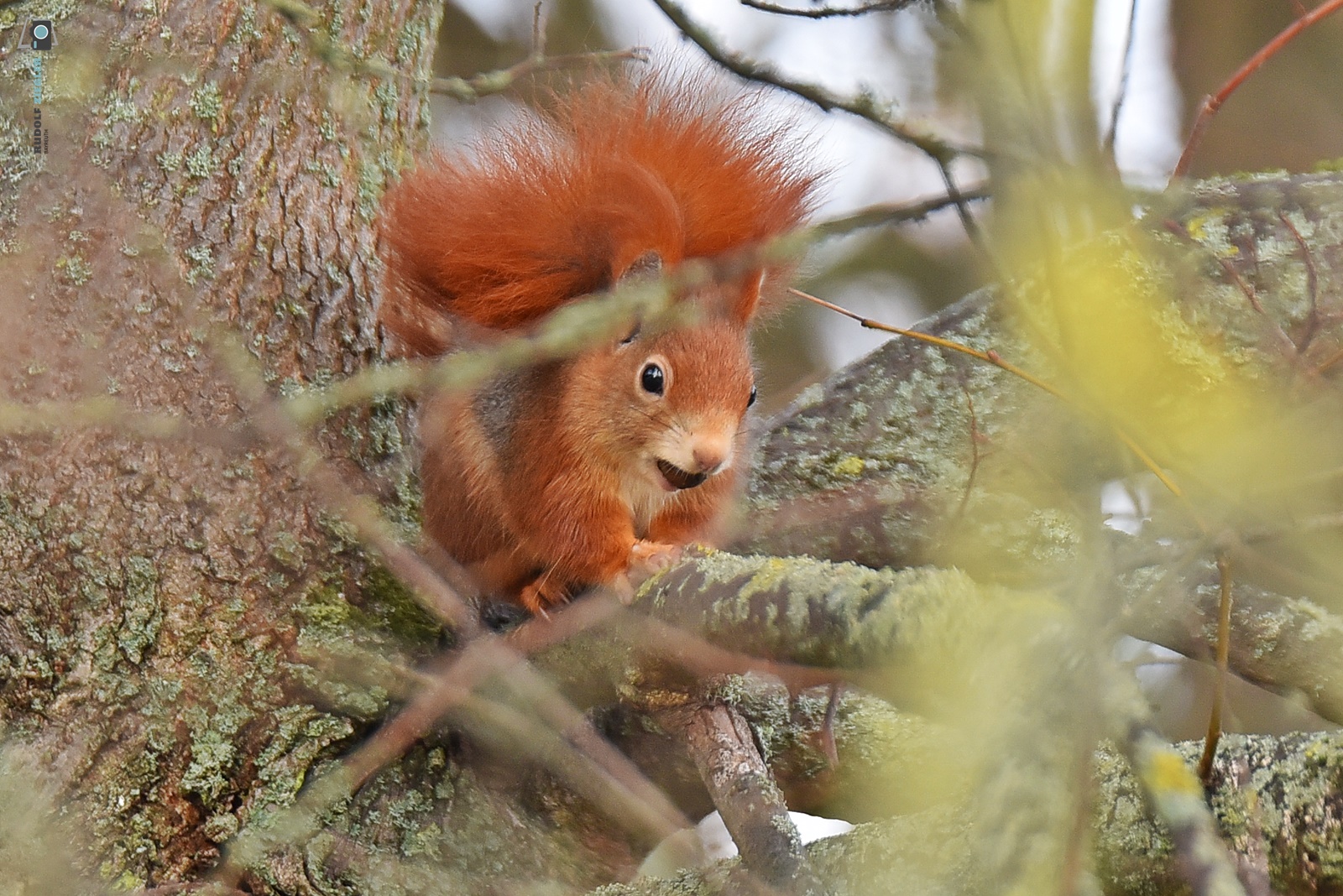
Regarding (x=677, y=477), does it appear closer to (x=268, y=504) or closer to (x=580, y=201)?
(x=580, y=201)

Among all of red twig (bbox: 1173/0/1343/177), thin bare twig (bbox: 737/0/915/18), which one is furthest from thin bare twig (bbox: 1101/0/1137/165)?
thin bare twig (bbox: 737/0/915/18)

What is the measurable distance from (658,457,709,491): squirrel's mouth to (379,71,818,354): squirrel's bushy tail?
11.9 inches

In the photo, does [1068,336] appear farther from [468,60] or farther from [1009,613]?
[468,60]

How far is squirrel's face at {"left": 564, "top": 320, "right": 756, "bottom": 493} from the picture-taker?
6.05ft

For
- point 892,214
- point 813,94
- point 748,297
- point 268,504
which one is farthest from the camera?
point 748,297

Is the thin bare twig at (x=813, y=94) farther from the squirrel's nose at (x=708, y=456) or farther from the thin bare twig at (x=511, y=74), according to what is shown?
the squirrel's nose at (x=708, y=456)

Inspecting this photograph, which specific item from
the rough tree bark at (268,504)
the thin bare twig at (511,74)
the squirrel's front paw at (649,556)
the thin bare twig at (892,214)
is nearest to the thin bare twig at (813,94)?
the thin bare twig at (892,214)

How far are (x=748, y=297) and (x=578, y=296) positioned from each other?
0.31 meters

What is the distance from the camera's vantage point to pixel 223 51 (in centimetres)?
176

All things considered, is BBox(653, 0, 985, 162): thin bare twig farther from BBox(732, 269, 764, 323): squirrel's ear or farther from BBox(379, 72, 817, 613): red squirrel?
BBox(732, 269, 764, 323): squirrel's ear

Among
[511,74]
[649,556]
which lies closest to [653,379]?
[649,556]

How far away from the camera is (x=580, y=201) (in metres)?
1.81

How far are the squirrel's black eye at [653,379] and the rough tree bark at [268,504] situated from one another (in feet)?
0.84

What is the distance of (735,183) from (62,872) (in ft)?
4.30
